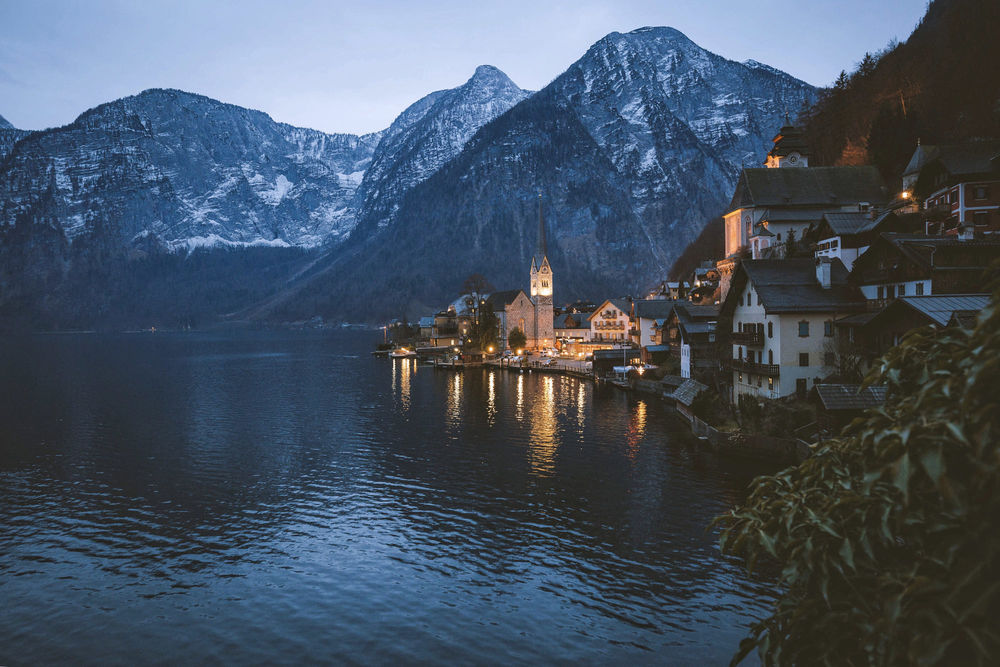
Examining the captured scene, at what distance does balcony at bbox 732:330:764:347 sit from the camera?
2154 inches

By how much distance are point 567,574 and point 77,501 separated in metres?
36.8

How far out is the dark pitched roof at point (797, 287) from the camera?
5119cm

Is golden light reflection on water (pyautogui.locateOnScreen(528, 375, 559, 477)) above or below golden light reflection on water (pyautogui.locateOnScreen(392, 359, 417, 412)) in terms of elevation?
below

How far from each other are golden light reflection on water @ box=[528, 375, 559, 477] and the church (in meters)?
82.2

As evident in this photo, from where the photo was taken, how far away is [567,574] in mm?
29312

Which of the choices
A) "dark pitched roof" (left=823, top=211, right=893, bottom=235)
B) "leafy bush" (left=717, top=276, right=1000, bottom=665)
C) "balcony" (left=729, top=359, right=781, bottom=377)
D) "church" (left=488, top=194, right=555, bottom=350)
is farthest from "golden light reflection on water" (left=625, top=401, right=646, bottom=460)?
"church" (left=488, top=194, right=555, bottom=350)

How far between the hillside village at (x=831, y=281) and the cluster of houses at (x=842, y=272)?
0.39 ft

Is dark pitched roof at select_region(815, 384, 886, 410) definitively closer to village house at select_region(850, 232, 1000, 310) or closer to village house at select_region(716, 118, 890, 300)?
village house at select_region(850, 232, 1000, 310)

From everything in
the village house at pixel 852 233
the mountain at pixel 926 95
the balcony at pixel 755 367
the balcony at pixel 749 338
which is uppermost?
the mountain at pixel 926 95

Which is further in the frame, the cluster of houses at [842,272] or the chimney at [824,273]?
the chimney at [824,273]

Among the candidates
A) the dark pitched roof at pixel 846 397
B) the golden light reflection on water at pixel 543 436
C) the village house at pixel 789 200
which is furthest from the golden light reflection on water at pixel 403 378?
the dark pitched roof at pixel 846 397

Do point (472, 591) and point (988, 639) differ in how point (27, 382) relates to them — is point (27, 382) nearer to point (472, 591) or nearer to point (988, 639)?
point (472, 591)

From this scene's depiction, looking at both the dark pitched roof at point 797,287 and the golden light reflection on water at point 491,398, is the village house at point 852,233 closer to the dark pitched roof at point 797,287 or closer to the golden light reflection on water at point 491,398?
the dark pitched roof at point 797,287

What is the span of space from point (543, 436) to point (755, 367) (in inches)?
873
